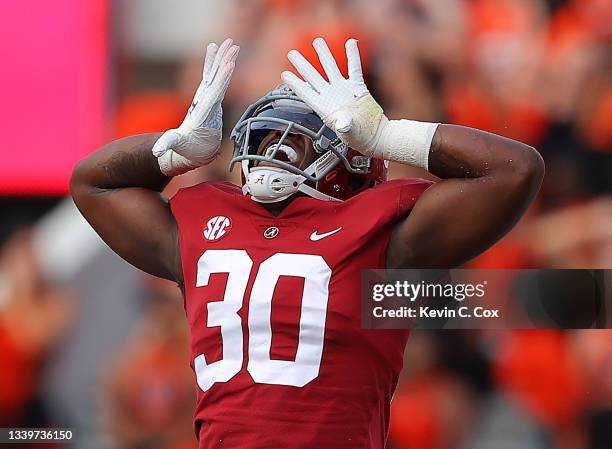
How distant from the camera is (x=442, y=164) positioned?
5.57 ft

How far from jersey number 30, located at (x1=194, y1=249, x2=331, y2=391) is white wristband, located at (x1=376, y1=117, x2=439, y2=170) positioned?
20 cm

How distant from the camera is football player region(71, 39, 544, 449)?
65.6 inches

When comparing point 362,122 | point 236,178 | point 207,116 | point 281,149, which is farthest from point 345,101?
point 236,178

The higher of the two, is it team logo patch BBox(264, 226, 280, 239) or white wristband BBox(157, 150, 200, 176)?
white wristband BBox(157, 150, 200, 176)

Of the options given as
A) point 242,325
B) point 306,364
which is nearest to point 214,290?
point 242,325

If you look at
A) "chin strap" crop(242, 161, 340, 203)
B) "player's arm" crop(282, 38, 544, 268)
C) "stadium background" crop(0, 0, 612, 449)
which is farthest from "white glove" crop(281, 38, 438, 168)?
"stadium background" crop(0, 0, 612, 449)

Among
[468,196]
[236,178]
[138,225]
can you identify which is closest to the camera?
[468,196]

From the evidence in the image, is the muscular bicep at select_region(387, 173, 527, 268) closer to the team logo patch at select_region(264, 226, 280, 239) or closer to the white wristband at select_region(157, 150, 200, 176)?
the team logo patch at select_region(264, 226, 280, 239)

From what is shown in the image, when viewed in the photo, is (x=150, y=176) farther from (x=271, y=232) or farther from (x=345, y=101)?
(x=345, y=101)

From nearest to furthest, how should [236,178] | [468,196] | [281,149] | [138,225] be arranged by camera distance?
[468,196] < [281,149] < [138,225] < [236,178]

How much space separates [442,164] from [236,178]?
1.48 m

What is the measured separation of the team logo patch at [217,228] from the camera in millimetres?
1791

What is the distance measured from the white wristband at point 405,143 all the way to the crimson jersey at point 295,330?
0.23 ft

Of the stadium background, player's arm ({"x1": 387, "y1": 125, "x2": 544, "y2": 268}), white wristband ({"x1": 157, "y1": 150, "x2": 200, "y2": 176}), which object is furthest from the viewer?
the stadium background
